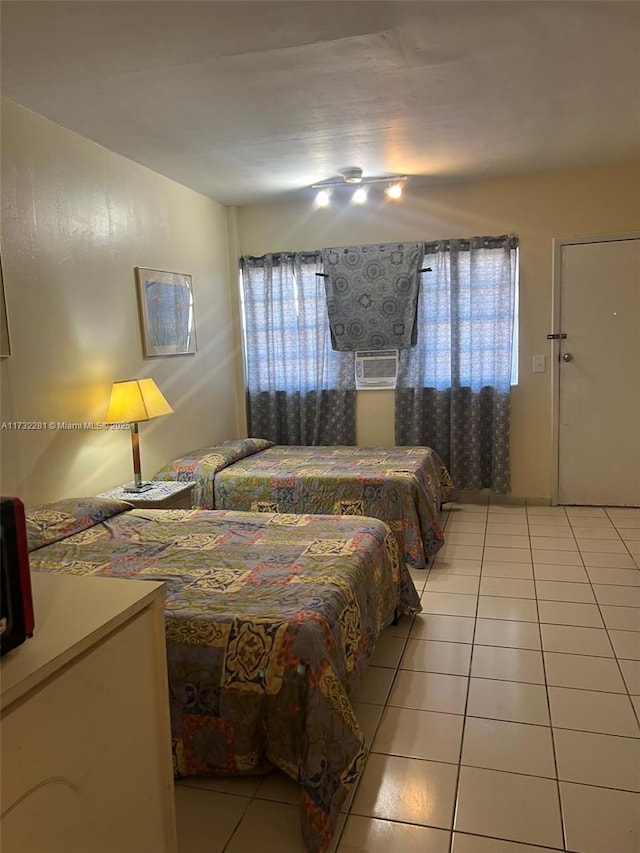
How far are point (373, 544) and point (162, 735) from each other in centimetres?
132

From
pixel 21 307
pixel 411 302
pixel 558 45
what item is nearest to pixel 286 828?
pixel 21 307

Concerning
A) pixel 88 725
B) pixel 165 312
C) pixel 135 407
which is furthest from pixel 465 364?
pixel 88 725

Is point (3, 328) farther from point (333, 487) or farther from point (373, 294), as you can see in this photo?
point (373, 294)

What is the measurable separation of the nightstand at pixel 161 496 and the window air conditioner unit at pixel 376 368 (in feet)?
6.01

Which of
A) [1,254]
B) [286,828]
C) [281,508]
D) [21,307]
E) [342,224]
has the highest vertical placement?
[342,224]

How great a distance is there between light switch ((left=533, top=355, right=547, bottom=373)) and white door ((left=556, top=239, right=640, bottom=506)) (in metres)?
0.12

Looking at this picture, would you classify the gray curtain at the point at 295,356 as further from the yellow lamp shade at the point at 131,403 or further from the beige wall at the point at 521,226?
the yellow lamp shade at the point at 131,403

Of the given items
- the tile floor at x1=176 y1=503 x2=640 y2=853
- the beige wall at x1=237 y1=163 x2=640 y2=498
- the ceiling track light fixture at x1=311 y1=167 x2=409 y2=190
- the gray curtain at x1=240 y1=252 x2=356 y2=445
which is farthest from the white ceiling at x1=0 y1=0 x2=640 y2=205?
the tile floor at x1=176 y1=503 x2=640 y2=853

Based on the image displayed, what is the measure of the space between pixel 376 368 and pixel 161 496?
87.2 inches

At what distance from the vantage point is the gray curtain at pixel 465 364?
4500 mm

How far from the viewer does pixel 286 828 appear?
Result: 170 centimetres

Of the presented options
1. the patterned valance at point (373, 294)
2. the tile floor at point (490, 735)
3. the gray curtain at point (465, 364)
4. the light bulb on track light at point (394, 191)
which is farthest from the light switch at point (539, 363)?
the tile floor at point (490, 735)

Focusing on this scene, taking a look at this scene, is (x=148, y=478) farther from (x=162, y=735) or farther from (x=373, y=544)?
(x=162, y=735)

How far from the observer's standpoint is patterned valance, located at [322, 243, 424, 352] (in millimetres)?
4633
